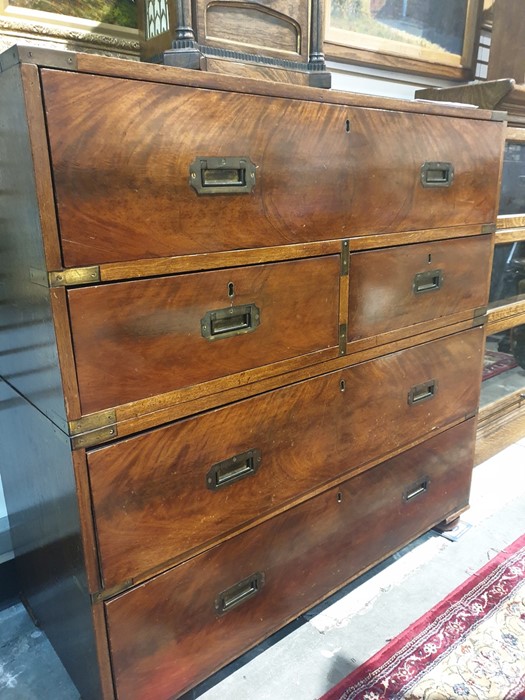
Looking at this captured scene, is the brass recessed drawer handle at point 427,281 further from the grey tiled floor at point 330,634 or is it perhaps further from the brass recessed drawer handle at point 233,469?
the grey tiled floor at point 330,634

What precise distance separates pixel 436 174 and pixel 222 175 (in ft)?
1.92

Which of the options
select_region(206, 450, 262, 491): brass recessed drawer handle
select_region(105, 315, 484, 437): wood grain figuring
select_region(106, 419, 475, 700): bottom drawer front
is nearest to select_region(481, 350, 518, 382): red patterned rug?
select_region(106, 419, 475, 700): bottom drawer front

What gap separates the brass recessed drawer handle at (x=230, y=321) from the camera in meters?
0.89

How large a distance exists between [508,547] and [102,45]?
→ 167 cm

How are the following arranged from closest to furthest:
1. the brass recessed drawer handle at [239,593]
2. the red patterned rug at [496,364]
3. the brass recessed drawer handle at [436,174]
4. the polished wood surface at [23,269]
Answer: the polished wood surface at [23,269] → the brass recessed drawer handle at [239,593] → the brass recessed drawer handle at [436,174] → the red patterned rug at [496,364]

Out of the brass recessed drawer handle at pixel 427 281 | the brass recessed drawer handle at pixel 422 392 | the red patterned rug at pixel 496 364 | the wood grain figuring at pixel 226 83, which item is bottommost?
the red patterned rug at pixel 496 364

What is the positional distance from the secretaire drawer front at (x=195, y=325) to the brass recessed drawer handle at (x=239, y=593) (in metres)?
0.44

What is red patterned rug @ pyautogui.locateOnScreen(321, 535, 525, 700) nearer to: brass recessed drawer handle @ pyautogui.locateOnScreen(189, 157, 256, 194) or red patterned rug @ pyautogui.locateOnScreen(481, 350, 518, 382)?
red patterned rug @ pyautogui.locateOnScreen(481, 350, 518, 382)

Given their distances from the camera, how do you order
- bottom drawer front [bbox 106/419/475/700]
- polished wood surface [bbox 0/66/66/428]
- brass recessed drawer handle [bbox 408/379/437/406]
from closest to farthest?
1. polished wood surface [bbox 0/66/66/428]
2. bottom drawer front [bbox 106/419/475/700]
3. brass recessed drawer handle [bbox 408/379/437/406]

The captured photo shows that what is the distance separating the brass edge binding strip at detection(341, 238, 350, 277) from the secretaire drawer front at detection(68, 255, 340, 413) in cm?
2

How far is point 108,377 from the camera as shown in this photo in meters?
0.80

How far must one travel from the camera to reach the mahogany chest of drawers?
2.48 ft

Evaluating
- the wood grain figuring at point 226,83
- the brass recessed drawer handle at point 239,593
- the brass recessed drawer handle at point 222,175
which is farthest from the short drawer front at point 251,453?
the wood grain figuring at point 226,83

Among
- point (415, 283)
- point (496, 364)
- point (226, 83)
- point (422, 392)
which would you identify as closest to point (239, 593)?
point (422, 392)
